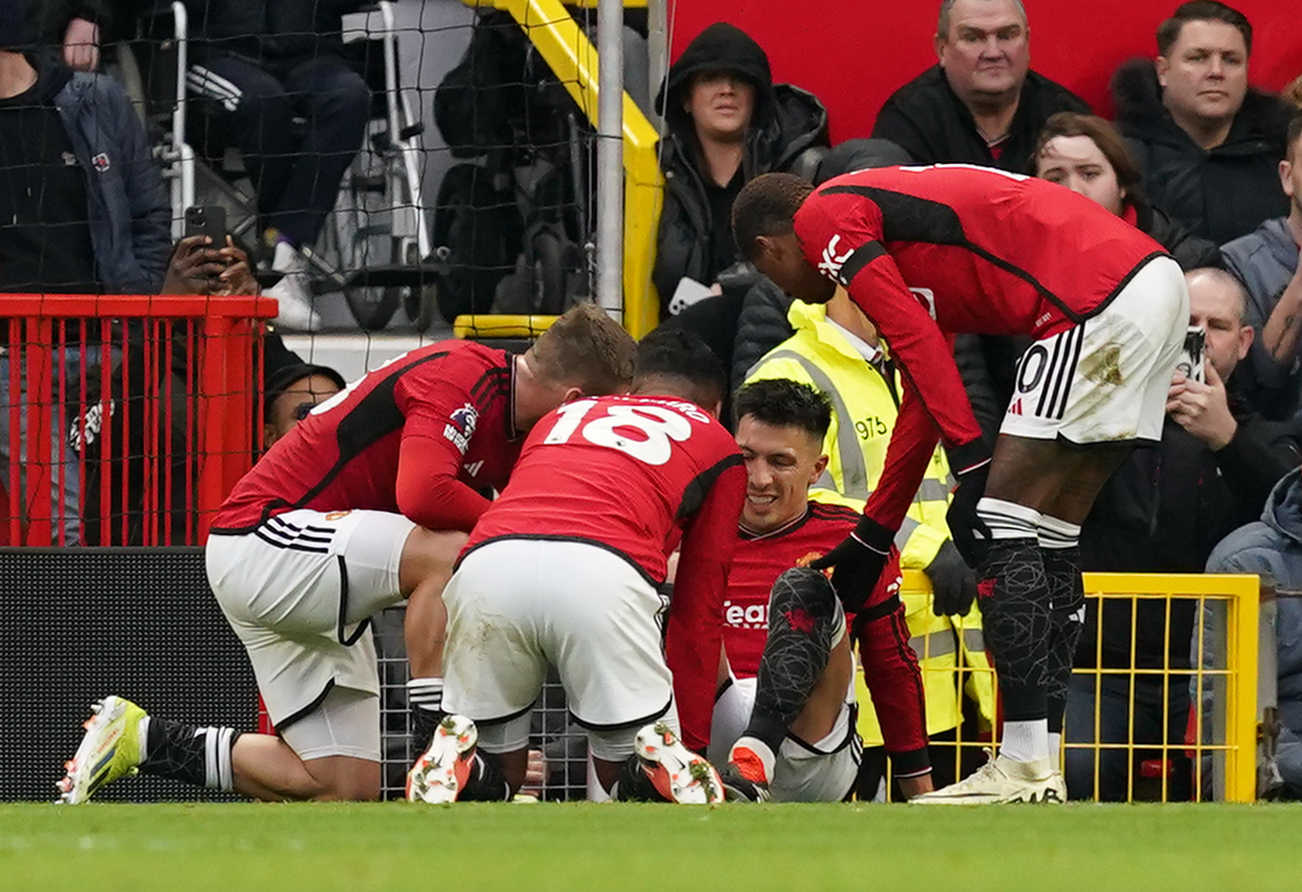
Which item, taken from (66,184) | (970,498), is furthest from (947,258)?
(66,184)

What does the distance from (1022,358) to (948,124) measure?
272cm

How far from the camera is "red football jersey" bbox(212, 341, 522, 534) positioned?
5930 mm

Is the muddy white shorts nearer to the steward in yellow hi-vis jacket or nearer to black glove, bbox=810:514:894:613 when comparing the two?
black glove, bbox=810:514:894:613

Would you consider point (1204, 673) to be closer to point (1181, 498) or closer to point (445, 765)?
point (1181, 498)

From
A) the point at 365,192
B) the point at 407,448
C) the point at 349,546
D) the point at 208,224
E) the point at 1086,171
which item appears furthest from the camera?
the point at 365,192

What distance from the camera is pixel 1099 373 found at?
5453 millimetres

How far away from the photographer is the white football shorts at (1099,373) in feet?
17.9

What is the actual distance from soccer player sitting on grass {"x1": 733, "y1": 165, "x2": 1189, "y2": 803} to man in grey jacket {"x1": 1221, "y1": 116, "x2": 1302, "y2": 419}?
2.49 meters

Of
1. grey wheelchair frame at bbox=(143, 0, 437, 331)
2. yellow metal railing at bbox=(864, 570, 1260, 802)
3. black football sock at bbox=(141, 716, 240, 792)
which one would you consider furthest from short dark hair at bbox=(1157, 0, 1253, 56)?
black football sock at bbox=(141, 716, 240, 792)

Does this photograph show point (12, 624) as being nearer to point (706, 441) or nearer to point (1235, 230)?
point (706, 441)

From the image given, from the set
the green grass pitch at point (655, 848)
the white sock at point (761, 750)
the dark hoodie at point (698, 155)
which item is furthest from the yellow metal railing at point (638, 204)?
the green grass pitch at point (655, 848)

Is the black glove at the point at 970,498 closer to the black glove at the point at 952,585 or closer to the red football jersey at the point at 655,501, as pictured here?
the red football jersey at the point at 655,501

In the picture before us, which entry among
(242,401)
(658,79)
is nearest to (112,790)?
(242,401)

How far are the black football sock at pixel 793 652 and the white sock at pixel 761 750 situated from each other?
0.05 ft
